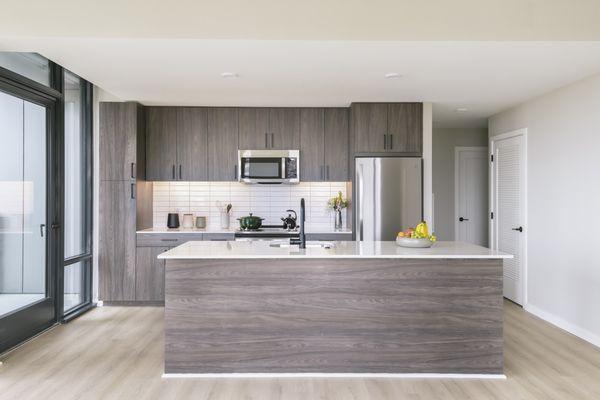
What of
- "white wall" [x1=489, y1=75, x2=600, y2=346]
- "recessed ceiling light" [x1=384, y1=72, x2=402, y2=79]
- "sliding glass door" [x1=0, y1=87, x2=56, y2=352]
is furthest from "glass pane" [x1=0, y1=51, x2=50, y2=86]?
"white wall" [x1=489, y1=75, x2=600, y2=346]

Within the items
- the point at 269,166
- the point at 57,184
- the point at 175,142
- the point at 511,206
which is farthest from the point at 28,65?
the point at 511,206

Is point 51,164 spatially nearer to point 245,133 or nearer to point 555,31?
point 245,133

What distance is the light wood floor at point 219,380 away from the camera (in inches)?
121

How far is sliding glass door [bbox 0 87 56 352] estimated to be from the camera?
3832 mm

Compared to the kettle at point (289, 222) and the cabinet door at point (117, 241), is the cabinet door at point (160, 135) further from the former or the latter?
the kettle at point (289, 222)

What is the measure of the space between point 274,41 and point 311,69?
738mm

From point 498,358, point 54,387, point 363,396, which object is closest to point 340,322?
point 363,396

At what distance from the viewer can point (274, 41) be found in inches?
127

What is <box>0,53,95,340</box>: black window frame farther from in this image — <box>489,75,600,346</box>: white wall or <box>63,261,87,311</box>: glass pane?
<box>489,75,600,346</box>: white wall

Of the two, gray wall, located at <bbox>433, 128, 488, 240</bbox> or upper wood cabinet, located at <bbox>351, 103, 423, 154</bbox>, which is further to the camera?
gray wall, located at <bbox>433, 128, 488, 240</bbox>

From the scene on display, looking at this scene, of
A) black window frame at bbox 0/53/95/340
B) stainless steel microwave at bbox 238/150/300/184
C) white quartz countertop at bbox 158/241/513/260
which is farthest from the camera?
stainless steel microwave at bbox 238/150/300/184

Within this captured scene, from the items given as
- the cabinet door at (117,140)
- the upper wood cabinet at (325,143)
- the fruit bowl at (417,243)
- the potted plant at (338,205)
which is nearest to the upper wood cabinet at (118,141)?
the cabinet door at (117,140)

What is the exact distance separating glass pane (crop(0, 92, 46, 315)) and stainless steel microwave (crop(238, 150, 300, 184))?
2.11 m

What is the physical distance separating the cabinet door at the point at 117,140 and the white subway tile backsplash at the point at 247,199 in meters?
0.65
